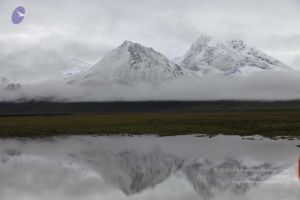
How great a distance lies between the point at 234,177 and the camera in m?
20.8

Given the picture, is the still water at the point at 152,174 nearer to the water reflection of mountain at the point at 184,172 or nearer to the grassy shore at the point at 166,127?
the water reflection of mountain at the point at 184,172

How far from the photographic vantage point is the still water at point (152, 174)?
1753 cm

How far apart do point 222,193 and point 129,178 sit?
604 cm

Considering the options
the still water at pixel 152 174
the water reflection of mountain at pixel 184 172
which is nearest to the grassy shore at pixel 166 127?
the still water at pixel 152 174

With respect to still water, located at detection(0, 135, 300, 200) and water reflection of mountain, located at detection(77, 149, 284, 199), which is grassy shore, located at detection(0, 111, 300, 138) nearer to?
still water, located at detection(0, 135, 300, 200)

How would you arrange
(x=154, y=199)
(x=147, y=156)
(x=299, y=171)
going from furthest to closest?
(x=147, y=156), (x=299, y=171), (x=154, y=199)

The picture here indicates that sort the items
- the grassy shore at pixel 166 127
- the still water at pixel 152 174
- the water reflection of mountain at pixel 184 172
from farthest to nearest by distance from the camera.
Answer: the grassy shore at pixel 166 127, the water reflection of mountain at pixel 184 172, the still water at pixel 152 174

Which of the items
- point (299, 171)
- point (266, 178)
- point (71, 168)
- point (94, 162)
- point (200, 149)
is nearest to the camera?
point (266, 178)

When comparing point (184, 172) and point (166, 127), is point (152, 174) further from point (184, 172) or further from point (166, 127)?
point (166, 127)

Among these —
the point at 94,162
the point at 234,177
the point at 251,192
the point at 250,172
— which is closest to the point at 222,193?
the point at 251,192

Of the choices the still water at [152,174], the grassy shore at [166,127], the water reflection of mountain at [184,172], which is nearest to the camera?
the still water at [152,174]

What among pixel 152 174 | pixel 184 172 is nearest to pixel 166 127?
pixel 184 172

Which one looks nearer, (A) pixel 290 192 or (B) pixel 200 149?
(A) pixel 290 192

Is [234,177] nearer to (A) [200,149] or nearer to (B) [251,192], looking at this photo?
(B) [251,192]
